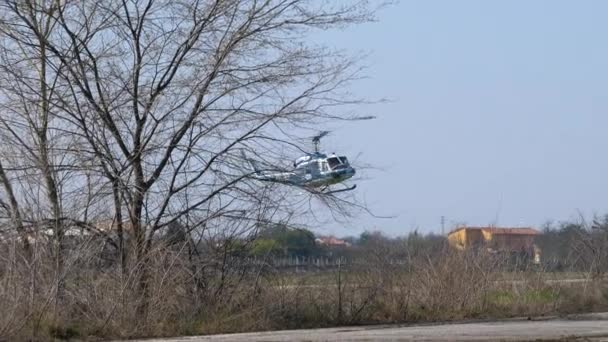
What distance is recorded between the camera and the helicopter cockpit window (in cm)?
2394

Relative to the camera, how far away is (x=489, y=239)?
33.0 meters

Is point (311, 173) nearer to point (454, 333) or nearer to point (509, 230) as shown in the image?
point (454, 333)

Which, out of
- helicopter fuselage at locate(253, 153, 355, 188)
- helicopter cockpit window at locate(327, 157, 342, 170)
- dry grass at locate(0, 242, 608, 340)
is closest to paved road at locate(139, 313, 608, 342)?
dry grass at locate(0, 242, 608, 340)

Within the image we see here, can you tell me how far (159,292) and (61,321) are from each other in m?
2.20

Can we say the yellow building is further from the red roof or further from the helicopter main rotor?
the helicopter main rotor

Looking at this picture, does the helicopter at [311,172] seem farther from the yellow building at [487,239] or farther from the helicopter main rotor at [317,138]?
the yellow building at [487,239]

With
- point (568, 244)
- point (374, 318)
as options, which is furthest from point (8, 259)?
point (568, 244)

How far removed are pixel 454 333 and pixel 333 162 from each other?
4620 millimetres

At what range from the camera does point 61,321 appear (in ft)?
70.9

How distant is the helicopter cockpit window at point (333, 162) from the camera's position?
23.9m

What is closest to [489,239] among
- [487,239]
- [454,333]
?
[487,239]

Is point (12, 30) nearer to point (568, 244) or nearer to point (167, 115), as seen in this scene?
point (167, 115)

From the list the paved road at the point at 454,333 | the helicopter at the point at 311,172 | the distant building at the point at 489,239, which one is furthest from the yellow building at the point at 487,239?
the helicopter at the point at 311,172

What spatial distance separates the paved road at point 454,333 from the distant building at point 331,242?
169 inches
